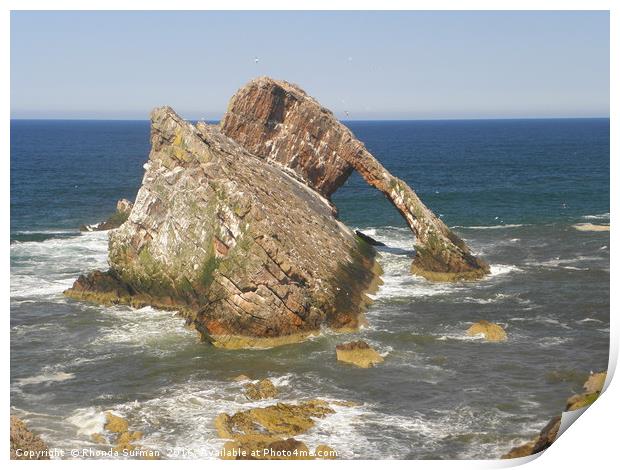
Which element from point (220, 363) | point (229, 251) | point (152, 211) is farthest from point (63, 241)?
point (220, 363)

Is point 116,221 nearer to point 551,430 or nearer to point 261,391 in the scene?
point 261,391

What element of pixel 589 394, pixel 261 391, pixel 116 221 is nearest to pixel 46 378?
pixel 261 391

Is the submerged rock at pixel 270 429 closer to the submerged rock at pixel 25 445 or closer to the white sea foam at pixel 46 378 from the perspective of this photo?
the submerged rock at pixel 25 445

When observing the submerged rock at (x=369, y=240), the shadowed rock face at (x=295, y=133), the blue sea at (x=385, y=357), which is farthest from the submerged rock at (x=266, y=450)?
the submerged rock at (x=369, y=240)

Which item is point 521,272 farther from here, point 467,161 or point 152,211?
point 467,161

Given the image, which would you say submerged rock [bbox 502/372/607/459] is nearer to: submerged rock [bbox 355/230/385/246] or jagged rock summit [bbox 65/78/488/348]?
jagged rock summit [bbox 65/78/488/348]
